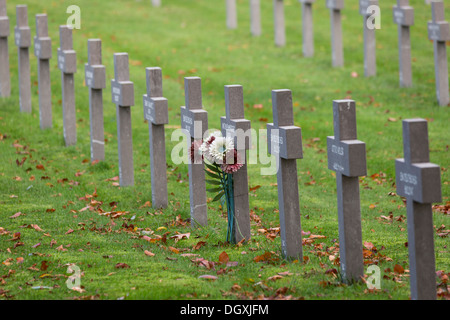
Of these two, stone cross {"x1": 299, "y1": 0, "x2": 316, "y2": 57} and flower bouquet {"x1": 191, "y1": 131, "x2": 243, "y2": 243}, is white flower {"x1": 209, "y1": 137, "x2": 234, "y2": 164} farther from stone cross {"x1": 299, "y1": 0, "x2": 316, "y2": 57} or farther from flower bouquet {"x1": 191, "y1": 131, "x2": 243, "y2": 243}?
stone cross {"x1": 299, "y1": 0, "x2": 316, "y2": 57}

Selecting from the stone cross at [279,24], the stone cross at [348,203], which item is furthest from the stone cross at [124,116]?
the stone cross at [279,24]

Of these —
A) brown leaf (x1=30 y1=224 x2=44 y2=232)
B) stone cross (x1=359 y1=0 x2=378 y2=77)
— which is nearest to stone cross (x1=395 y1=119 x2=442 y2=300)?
brown leaf (x1=30 y1=224 x2=44 y2=232)

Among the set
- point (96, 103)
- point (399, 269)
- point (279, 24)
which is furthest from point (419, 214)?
point (279, 24)

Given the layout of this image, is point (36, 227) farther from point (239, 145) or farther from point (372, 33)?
point (372, 33)

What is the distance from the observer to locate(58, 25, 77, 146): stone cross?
510 inches

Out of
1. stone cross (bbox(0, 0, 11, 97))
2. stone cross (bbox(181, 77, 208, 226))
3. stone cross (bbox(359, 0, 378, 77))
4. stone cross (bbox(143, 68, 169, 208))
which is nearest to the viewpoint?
stone cross (bbox(181, 77, 208, 226))

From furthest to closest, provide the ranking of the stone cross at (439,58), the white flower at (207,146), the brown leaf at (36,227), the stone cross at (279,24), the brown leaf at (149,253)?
the stone cross at (279,24) < the stone cross at (439,58) < the brown leaf at (36,227) < the white flower at (207,146) < the brown leaf at (149,253)

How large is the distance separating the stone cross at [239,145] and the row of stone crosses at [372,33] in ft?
26.1

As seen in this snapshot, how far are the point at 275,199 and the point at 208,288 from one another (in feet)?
13.3

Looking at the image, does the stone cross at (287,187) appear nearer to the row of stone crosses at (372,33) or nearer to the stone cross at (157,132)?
the stone cross at (157,132)

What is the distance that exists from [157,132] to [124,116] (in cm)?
122

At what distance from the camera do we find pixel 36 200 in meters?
10.0

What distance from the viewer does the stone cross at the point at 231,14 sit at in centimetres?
2127

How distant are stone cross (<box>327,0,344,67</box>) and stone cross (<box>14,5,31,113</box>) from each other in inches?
282
